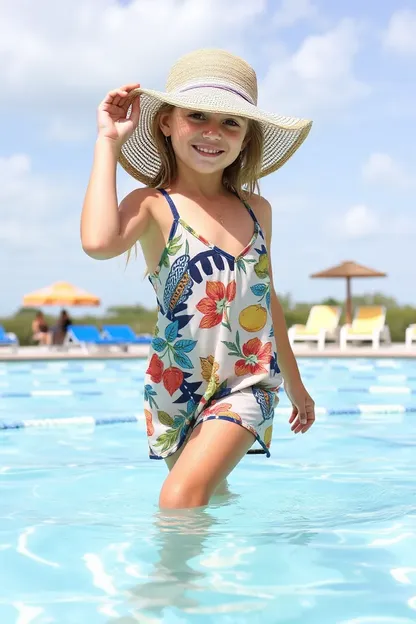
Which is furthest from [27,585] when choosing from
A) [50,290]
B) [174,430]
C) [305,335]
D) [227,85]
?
[50,290]

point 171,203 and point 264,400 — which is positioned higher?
point 171,203

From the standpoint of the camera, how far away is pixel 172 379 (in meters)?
3.15

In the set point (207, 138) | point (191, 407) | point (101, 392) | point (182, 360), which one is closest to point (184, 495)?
point (191, 407)

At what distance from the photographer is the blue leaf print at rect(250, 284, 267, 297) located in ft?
10.5

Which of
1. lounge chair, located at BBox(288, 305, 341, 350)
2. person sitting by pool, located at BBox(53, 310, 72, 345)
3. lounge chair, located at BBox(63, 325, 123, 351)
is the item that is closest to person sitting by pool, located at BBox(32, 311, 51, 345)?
person sitting by pool, located at BBox(53, 310, 72, 345)

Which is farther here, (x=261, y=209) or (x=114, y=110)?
(x=261, y=209)

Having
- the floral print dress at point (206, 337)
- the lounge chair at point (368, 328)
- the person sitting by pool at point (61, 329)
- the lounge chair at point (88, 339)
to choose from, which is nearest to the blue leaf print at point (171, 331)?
the floral print dress at point (206, 337)

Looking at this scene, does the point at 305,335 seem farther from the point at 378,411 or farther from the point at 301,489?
the point at 301,489

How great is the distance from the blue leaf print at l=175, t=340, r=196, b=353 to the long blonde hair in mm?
612

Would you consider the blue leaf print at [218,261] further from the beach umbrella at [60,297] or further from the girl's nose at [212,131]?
the beach umbrella at [60,297]

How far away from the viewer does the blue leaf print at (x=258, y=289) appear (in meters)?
3.19

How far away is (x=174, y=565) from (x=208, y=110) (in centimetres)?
149

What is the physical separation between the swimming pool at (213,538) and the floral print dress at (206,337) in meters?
0.39

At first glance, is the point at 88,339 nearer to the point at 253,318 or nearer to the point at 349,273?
the point at 349,273
